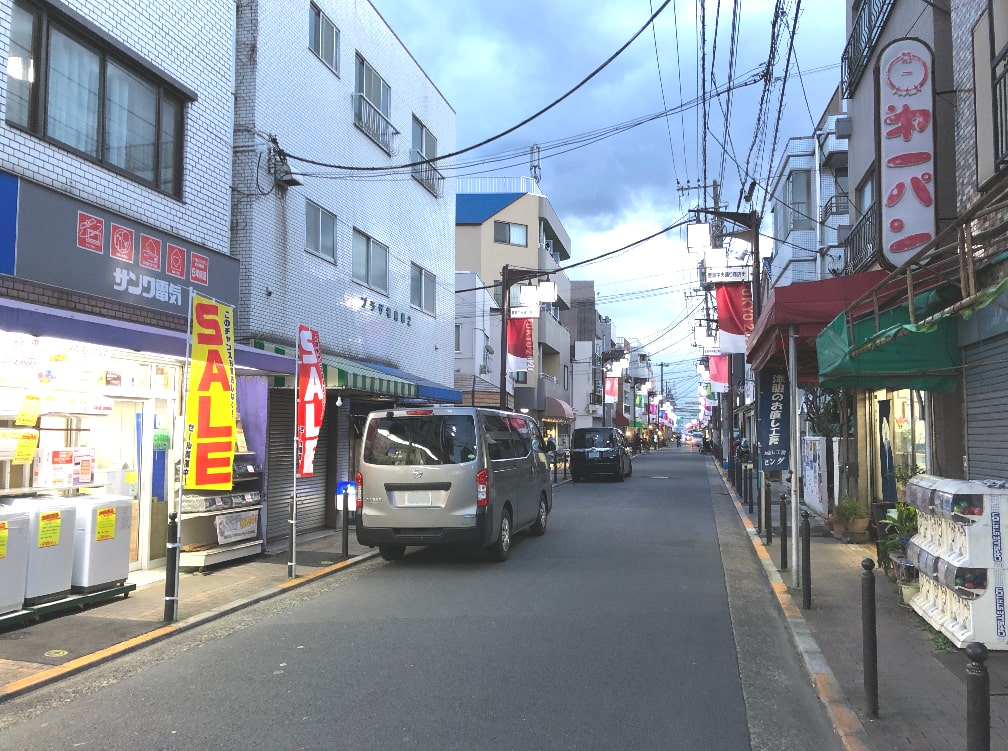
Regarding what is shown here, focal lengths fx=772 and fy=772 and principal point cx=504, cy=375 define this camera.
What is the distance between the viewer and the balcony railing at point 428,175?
19.1 meters

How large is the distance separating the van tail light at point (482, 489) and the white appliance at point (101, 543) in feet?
13.4

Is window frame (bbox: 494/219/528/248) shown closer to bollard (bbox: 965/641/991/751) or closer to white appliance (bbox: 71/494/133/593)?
white appliance (bbox: 71/494/133/593)

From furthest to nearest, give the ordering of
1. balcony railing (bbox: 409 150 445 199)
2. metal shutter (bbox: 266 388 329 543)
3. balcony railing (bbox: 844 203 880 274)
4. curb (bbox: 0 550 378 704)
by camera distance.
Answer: balcony railing (bbox: 409 150 445 199), balcony railing (bbox: 844 203 880 274), metal shutter (bbox: 266 388 329 543), curb (bbox: 0 550 378 704)

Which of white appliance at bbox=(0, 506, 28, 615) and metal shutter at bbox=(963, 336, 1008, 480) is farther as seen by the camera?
metal shutter at bbox=(963, 336, 1008, 480)

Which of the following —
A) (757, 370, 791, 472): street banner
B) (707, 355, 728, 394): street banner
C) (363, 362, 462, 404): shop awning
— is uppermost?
(707, 355, 728, 394): street banner

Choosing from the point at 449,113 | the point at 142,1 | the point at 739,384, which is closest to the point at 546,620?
the point at 142,1

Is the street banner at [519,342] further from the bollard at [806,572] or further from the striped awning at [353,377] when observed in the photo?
the bollard at [806,572]

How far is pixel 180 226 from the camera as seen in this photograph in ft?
33.5

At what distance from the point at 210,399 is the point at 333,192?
24.6 ft

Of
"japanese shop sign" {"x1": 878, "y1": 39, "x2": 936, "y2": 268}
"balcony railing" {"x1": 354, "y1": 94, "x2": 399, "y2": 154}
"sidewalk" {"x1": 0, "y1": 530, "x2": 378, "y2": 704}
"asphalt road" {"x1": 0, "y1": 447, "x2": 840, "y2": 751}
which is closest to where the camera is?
"asphalt road" {"x1": 0, "y1": 447, "x2": 840, "y2": 751}

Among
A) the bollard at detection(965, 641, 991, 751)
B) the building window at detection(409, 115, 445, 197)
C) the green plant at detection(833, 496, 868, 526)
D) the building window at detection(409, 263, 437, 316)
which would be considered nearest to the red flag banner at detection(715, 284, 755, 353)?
the building window at detection(409, 263, 437, 316)

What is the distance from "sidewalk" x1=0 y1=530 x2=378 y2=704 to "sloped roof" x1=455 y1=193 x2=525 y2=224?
106 feet

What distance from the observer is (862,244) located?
13.1 m

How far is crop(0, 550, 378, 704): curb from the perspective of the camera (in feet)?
18.0
